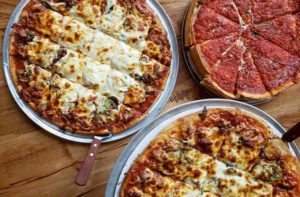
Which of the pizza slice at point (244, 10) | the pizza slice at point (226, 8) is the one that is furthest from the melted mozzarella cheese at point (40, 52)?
the pizza slice at point (244, 10)

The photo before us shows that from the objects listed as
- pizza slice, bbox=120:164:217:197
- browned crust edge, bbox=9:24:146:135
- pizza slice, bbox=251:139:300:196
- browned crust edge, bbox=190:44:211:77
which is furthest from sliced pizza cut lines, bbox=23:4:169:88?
pizza slice, bbox=251:139:300:196

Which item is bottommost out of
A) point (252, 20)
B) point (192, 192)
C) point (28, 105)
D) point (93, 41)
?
point (192, 192)

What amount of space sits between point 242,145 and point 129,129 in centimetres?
85

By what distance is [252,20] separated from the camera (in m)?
4.09

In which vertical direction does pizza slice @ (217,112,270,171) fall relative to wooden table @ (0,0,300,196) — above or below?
above

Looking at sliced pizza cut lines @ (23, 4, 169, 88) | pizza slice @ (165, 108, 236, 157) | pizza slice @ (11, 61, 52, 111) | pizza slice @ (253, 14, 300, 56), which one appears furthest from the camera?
pizza slice @ (253, 14, 300, 56)

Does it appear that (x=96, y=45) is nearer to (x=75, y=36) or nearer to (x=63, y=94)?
(x=75, y=36)

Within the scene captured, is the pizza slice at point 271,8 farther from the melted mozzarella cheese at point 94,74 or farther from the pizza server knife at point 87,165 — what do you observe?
the pizza server knife at point 87,165

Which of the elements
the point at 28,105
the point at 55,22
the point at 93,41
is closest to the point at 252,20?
the point at 93,41

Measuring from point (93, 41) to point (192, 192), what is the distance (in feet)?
4.46

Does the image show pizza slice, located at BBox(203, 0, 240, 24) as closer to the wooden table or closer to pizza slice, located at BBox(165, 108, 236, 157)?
pizza slice, located at BBox(165, 108, 236, 157)

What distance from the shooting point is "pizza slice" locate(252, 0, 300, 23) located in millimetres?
4102

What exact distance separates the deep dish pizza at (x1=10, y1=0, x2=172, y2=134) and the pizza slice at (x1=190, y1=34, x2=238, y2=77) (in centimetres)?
22

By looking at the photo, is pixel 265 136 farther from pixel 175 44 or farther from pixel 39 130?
pixel 39 130
